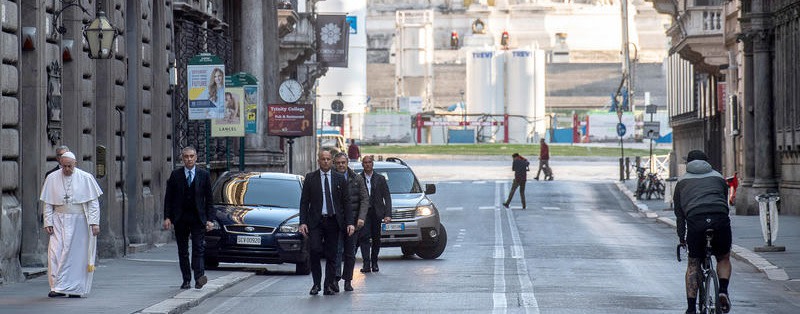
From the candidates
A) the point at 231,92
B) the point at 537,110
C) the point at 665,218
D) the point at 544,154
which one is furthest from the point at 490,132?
the point at 231,92

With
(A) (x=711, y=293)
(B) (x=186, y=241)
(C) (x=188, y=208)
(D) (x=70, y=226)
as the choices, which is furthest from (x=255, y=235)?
(A) (x=711, y=293)

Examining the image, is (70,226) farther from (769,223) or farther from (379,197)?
(769,223)

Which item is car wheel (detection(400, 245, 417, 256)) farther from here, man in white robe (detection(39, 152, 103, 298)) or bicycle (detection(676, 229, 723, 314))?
bicycle (detection(676, 229, 723, 314))

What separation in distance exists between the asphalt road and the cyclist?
A: 167 cm

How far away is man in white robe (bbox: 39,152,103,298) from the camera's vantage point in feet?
61.9

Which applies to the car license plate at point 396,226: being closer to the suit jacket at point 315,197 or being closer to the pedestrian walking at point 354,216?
the pedestrian walking at point 354,216

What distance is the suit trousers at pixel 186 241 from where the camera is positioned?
20078 millimetres

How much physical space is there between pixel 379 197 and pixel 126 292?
5.34 metres

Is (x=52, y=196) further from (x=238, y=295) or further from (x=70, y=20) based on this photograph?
(x=70, y=20)

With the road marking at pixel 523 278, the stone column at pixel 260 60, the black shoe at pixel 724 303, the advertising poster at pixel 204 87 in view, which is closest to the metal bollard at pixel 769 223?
the road marking at pixel 523 278

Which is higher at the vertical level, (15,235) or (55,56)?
(55,56)

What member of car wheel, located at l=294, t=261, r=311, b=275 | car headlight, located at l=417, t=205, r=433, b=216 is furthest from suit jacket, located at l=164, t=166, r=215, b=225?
car headlight, located at l=417, t=205, r=433, b=216

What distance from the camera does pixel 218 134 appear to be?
1251 inches

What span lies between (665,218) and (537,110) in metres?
115
